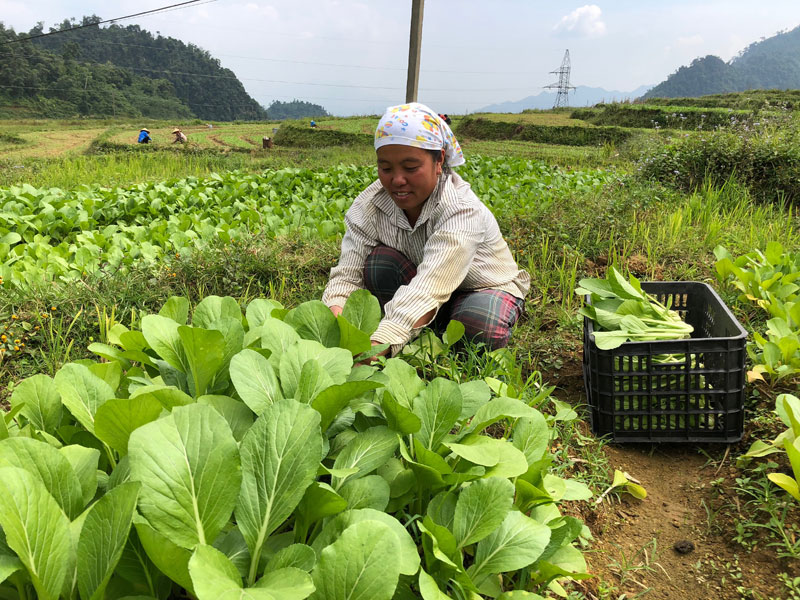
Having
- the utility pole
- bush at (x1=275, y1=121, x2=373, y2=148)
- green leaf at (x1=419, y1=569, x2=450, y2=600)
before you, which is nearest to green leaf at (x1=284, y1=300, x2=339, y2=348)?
green leaf at (x1=419, y1=569, x2=450, y2=600)

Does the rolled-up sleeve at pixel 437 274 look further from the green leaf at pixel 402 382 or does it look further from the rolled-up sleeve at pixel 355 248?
the green leaf at pixel 402 382

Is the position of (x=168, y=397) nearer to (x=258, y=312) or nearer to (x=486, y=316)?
Answer: (x=258, y=312)

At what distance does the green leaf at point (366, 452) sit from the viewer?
911mm

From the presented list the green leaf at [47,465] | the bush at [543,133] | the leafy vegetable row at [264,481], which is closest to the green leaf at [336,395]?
the leafy vegetable row at [264,481]

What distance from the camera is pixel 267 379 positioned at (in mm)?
976

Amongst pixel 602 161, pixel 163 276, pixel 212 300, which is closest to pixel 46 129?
pixel 602 161

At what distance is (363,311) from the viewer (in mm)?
1345

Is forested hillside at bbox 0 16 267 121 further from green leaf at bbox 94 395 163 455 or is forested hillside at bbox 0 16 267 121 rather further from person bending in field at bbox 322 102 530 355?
green leaf at bbox 94 395 163 455

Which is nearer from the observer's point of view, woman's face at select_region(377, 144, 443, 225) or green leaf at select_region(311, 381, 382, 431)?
green leaf at select_region(311, 381, 382, 431)

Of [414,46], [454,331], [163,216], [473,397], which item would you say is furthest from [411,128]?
[414,46]

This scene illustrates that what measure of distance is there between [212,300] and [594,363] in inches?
46.3

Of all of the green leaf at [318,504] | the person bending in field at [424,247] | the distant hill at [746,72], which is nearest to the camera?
the green leaf at [318,504]

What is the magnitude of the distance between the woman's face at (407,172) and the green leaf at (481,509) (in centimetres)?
138

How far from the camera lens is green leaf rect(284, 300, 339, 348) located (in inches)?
50.5
